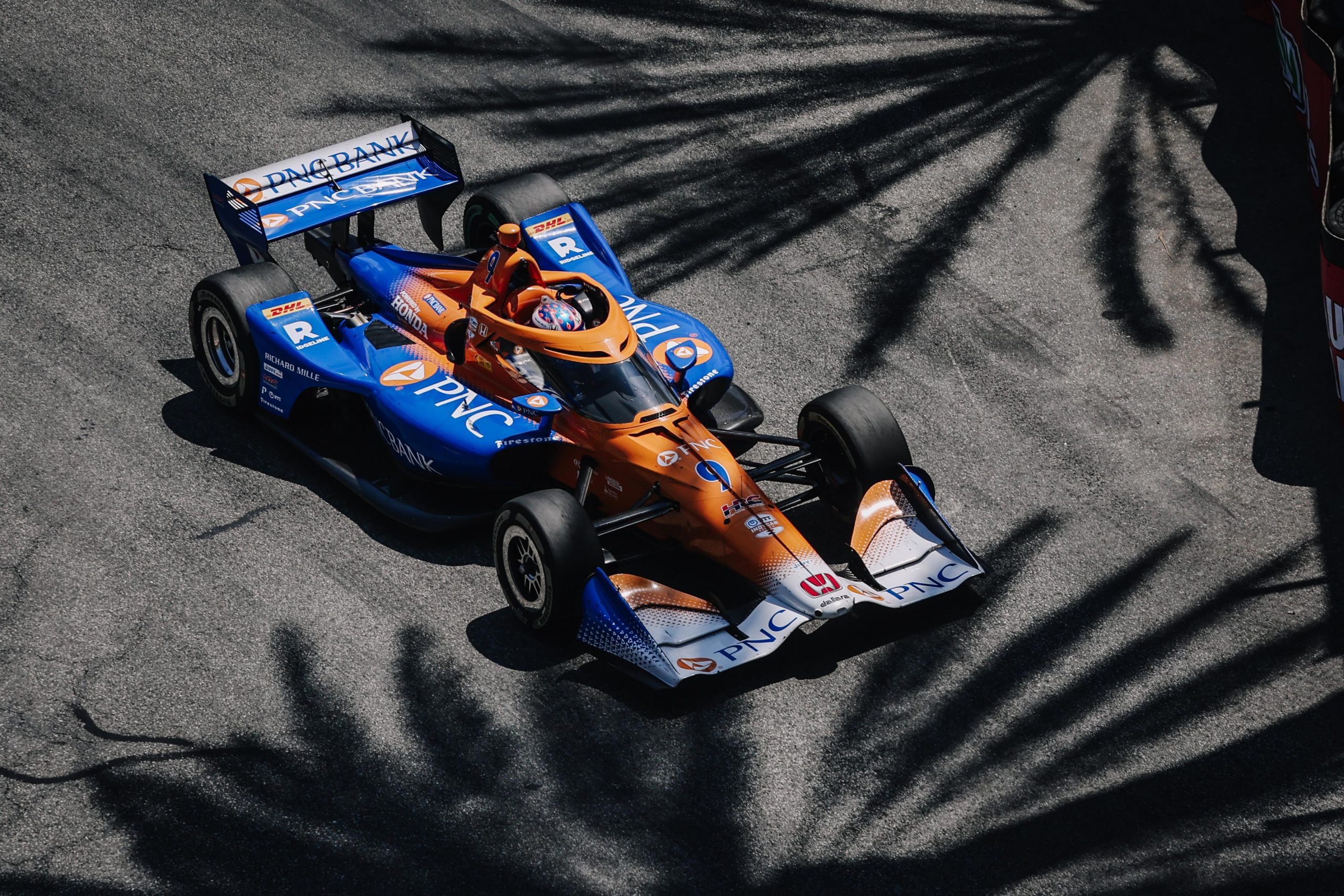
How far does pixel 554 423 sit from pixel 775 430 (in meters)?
1.82

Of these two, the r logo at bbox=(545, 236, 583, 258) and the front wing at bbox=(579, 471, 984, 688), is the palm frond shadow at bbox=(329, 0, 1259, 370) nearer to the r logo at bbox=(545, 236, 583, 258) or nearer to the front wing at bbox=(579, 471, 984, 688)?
the r logo at bbox=(545, 236, 583, 258)

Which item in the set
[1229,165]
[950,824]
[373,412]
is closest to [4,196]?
[373,412]

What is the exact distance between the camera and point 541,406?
7898mm

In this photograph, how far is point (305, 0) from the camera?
14062mm

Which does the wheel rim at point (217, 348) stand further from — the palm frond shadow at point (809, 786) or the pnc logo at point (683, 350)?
the pnc logo at point (683, 350)

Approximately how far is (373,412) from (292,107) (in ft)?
17.9

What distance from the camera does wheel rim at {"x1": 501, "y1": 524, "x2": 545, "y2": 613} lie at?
7.26 metres

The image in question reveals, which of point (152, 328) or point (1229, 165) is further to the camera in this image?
point (1229, 165)

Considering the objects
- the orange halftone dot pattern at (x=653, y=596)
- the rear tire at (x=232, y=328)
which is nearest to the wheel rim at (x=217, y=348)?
the rear tire at (x=232, y=328)

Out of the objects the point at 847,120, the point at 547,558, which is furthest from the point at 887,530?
the point at 847,120

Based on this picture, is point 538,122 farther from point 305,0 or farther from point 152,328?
point 152,328

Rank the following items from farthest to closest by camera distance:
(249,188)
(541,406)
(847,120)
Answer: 1. (847,120)
2. (249,188)
3. (541,406)

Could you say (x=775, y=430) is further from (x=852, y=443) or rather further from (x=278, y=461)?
(x=278, y=461)

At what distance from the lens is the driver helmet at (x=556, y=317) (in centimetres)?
819
